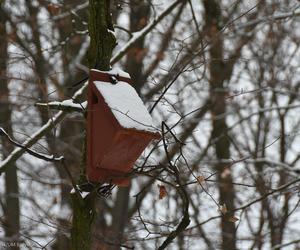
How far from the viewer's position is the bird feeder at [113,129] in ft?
12.4

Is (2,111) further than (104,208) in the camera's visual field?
No

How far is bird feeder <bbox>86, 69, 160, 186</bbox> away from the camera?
3.79 m

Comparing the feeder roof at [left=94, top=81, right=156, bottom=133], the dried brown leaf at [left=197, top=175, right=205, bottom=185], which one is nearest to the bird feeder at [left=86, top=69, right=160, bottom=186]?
the feeder roof at [left=94, top=81, right=156, bottom=133]

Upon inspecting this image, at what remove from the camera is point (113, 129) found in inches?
149

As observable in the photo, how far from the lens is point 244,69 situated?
11039 mm

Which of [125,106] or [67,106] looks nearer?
[125,106]

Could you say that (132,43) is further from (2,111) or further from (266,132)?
(266,132)

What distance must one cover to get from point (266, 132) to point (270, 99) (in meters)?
0.99

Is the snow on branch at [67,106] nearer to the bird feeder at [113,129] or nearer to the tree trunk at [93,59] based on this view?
the bird feeder at [113,129]

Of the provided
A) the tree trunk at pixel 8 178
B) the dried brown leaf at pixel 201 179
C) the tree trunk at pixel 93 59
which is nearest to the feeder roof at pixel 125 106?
the tree trunk at pixel 93 59

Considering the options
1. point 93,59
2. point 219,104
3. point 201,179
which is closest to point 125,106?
point 93,59

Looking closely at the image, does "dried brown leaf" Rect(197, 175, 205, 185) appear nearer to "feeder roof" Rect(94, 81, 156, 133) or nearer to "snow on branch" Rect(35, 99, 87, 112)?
"feeder roof" Rect(94, 81, 156, 133)

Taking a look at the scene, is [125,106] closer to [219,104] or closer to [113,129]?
[113,129]

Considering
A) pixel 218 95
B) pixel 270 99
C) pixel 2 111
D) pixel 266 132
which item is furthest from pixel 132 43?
pixel 270 99
